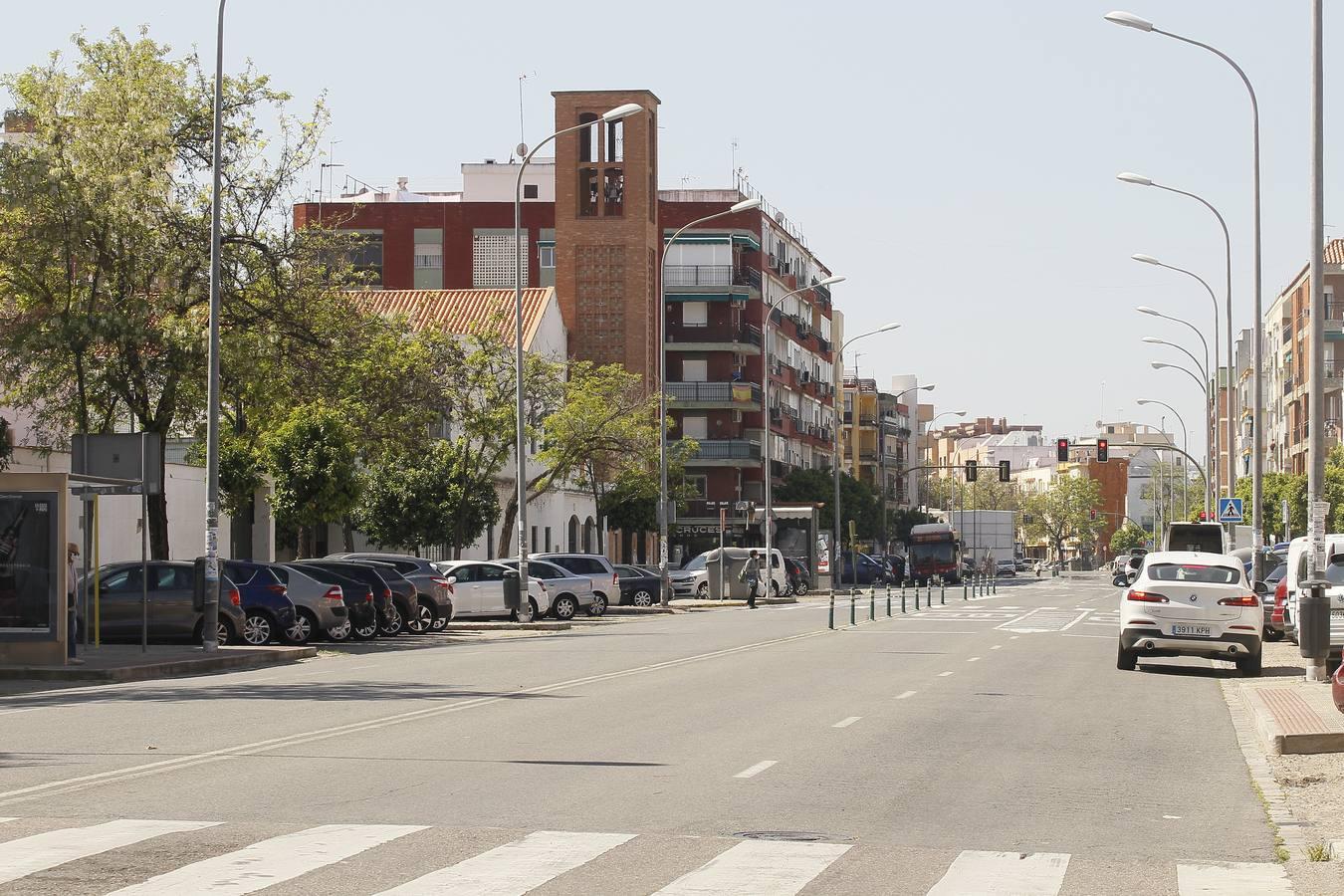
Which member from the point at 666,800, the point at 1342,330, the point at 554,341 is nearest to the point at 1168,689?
the point at 666,800

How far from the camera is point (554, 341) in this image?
3189 inches

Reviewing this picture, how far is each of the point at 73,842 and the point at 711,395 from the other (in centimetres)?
8675

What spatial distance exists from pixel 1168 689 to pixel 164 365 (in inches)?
743

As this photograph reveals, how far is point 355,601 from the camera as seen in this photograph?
1384 inches

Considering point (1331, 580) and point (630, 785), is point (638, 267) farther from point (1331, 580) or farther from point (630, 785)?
point (630, 785)

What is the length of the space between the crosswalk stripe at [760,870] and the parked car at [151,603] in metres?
22.0

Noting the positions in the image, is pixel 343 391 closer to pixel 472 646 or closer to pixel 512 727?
pixel 472 646

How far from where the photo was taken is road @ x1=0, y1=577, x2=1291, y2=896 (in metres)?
9.34

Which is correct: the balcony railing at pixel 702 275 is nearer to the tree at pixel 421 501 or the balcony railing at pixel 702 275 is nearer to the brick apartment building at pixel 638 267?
the brick apartment building at pixel 638 267

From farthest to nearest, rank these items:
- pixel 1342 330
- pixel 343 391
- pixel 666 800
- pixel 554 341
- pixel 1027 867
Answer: pixel 1342 330 → pixel 554 341 → pixel 343 391 → pixel 666 800 → pixel 1027 867

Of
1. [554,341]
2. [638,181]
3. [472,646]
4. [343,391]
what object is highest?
[638,181]

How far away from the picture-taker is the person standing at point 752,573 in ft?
197

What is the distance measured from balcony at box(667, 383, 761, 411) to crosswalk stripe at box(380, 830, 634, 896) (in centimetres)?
8574

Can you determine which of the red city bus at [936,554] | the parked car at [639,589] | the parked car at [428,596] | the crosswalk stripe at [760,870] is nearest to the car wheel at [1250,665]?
the crosswalk stripe at [760,870]
